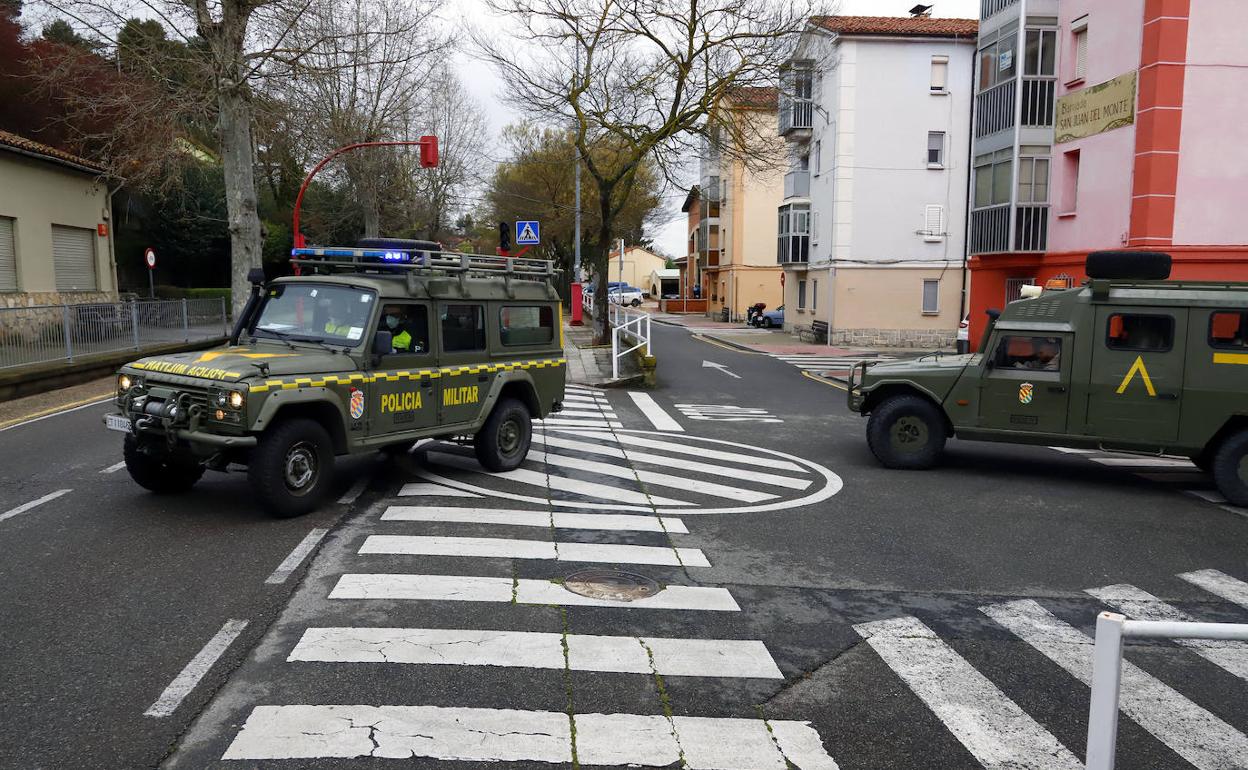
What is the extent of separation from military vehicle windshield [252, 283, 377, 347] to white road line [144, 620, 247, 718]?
12.2 feet

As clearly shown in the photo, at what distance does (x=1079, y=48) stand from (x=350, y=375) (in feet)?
74.3

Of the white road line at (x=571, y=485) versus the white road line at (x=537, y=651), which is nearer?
the white road line at (x=537, y=651)

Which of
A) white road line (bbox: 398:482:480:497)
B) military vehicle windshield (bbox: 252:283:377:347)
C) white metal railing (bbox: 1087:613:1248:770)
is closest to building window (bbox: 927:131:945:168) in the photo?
white road line (bbox: 398:482:480:497)

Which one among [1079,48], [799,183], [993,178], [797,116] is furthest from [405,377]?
[799,183]

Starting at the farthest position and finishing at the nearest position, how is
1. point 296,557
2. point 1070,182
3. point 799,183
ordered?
point 799,183 < point 1070,182 < point 296,557

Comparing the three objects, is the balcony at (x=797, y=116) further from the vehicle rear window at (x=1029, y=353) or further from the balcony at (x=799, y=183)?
the vehicle rear window at (x=1029, y=353)

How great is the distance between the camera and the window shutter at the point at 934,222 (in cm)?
3431

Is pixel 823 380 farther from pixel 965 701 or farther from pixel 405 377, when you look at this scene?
pixel 965 701

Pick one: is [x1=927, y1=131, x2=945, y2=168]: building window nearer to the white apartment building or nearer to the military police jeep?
the white apartment building

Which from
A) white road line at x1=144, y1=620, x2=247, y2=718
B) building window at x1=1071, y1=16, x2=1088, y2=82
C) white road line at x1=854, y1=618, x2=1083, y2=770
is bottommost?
white road line at x1=854, y1=618, x2=1083, y2=770

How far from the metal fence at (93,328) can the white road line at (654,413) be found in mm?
11144

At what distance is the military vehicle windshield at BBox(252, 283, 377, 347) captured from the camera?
9.03 metres

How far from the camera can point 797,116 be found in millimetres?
38875

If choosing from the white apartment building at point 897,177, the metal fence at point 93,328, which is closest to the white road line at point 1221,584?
the metal fence at point 93,328
